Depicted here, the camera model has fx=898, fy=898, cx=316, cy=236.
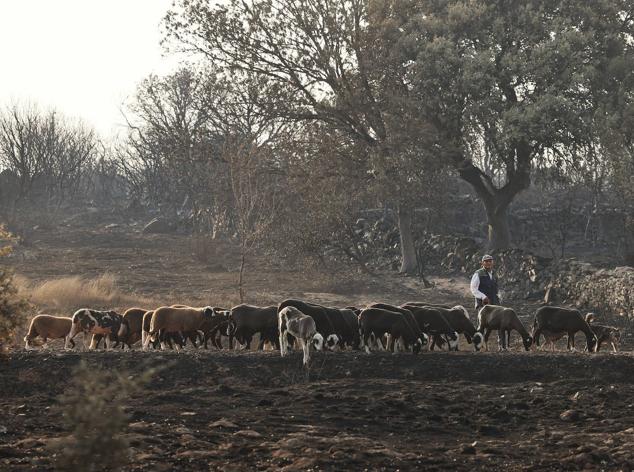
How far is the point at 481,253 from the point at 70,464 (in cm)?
3117

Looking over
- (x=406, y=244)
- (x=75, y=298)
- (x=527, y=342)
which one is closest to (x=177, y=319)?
(x=527, y=342)

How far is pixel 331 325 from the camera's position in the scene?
17.1 meters

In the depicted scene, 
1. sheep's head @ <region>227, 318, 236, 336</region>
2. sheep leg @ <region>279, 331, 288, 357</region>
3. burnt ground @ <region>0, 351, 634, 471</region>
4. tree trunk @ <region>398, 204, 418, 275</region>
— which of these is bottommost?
burnt ground @ <region>0, 351, 634, 471</region>

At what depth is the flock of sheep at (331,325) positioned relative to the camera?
17.2 metres

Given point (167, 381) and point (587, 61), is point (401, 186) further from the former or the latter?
point (167, 381)

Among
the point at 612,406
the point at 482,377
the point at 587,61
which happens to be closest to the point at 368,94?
the point at 587,61

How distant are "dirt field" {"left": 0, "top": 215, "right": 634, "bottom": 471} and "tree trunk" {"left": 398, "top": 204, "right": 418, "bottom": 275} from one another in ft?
72.0

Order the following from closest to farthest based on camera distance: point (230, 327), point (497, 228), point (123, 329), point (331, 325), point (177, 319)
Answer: point (331, 325), point (177, 319), point (230, 327), point (123, 329), point (497, 228)

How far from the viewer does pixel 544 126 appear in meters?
31.6

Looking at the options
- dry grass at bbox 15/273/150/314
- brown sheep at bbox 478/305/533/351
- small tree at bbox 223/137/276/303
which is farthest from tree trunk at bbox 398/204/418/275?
brown sheep at bbox 478/305/533/351

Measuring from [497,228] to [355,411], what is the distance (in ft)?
85.1

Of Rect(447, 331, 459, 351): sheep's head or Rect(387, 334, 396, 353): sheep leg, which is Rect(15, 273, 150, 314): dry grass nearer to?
→ Rect(387, 334, 396, 353): sheep leg

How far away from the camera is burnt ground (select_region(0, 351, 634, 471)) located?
9227 mm

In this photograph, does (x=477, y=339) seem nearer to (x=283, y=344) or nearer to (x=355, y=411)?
(x=283, y=344)
